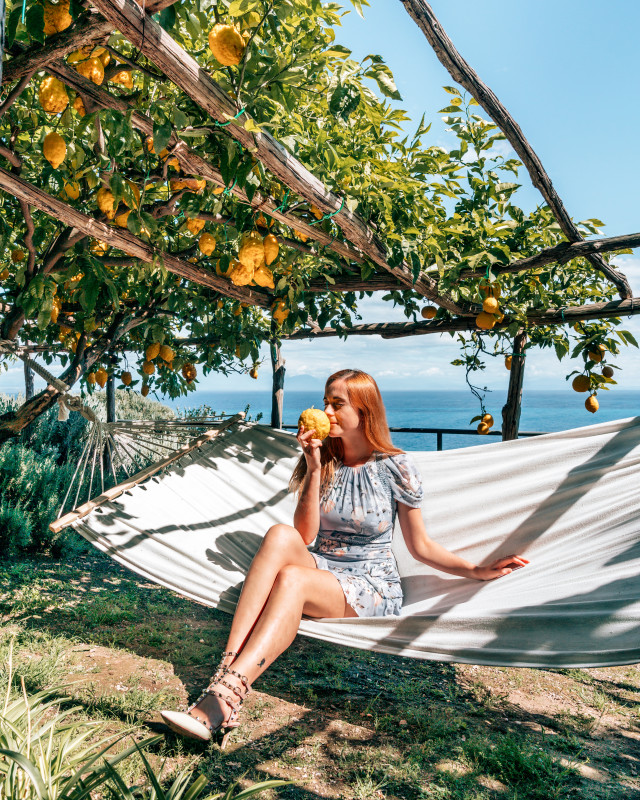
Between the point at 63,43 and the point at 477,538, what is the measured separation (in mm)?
1630

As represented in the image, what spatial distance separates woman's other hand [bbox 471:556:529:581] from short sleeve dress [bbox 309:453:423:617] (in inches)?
9.1

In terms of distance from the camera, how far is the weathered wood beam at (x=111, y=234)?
1.47 meters

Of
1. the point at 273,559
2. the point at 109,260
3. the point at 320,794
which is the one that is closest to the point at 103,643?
the point at 273,559

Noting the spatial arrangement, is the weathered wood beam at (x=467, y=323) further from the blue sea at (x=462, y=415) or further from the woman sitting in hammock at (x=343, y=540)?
the blue sea at (x=462, y=415)

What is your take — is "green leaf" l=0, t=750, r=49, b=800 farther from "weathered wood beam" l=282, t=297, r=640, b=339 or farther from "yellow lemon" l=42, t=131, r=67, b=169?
"weathered wood beam" l=282, t=297, r=640, b=339

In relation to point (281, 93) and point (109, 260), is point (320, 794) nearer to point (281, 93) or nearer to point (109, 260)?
point (281, 93)

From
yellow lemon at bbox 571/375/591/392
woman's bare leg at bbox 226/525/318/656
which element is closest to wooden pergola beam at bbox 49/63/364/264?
woman's bare leg at bbox 226/525/318/656

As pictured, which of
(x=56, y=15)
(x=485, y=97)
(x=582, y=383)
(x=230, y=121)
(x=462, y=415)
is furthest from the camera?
(x=462, y=415)

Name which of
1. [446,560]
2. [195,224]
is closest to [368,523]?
[446,560]

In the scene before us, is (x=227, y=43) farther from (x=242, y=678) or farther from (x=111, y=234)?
(x=242, y=678)

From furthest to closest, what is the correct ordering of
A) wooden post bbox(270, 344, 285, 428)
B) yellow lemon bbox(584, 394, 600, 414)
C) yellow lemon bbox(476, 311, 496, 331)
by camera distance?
wooden post bbox(270, 344, 285, 428)
yellow lemon bbox(584, 394, 600, 414)
yellow lemon bbox(476, 311, 496, 331)

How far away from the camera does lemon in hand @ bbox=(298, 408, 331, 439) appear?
1.62 meters

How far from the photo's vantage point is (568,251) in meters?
1.89

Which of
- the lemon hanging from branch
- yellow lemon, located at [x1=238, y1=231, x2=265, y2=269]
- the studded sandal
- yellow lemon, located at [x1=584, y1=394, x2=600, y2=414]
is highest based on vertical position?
the lemon hanging from branch
